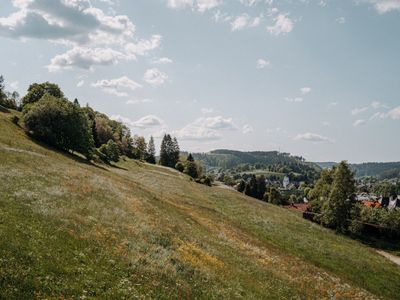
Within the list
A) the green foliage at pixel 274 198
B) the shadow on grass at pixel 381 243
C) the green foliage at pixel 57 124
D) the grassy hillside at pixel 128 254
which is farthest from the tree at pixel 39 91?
the green foliage at pixel 274 198

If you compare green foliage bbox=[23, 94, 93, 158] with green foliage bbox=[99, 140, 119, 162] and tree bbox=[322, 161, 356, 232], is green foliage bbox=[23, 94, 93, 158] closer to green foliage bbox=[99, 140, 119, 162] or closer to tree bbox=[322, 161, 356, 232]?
green foliage bbox=[99, 140, 119, 162]

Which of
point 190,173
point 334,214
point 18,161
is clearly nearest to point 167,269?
point 18,161

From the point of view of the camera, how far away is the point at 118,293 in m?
14.5

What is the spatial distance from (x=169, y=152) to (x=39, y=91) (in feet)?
257

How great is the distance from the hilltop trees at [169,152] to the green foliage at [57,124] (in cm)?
9335

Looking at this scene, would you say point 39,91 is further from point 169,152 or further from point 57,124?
point 169,152

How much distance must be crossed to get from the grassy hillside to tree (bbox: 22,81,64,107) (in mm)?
65044

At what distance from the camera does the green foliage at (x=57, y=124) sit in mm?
70750

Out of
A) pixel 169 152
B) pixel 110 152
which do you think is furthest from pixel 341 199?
pixel 169 152

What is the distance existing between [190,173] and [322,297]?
124 meters

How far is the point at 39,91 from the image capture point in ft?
339

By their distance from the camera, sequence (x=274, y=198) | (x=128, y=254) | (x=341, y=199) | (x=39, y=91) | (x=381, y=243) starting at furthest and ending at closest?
1. (x=274, y=198)
2. (x=39, y=91)
3. (x=381, y=243)
4. (x=341, y=199)
5. (x=128, y=254)

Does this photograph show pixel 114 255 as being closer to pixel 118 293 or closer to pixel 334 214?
pixel 118 293

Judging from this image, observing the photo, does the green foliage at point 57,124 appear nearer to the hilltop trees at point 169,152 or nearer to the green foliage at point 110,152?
the green foliage at point 110,152
